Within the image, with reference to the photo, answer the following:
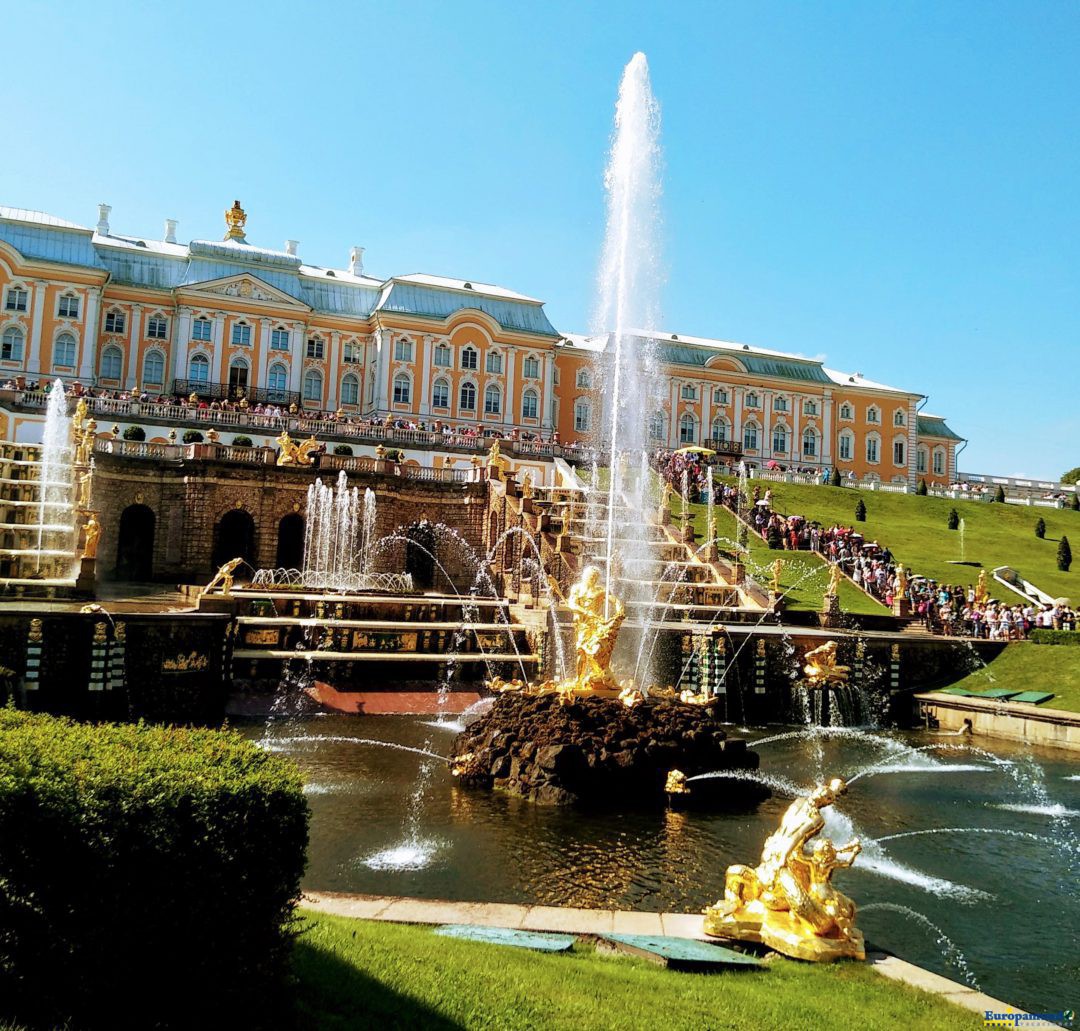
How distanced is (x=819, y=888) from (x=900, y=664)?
1821 centimetres

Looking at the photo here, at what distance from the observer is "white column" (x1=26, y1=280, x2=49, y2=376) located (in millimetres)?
49531

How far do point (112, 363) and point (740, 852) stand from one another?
Answer: 50.0 meters

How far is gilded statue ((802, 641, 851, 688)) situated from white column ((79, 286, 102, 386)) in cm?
4280

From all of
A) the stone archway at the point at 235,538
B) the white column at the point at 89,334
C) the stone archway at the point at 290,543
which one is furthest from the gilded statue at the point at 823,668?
the white column at the point at 89,334

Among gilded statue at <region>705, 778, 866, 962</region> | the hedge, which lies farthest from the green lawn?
the hedge

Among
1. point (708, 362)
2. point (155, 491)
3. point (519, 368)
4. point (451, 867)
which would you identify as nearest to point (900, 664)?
point (451, 867)

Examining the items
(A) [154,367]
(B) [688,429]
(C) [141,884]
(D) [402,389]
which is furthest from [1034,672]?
(A) [154,367]

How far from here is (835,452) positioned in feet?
229

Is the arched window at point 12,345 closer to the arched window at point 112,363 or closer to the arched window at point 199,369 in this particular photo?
the arched window at point 112,363

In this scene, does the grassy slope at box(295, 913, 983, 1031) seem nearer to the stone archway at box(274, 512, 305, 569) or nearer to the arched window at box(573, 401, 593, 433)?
the stone archway at box(274, 512, 305, 569)

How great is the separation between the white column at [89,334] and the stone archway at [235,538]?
1972 centimetres

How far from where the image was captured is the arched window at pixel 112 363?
5181cm

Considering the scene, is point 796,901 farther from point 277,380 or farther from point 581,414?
point 581,414

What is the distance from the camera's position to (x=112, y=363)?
171ft
